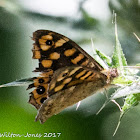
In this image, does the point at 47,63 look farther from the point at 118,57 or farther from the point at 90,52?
the point at 90,52

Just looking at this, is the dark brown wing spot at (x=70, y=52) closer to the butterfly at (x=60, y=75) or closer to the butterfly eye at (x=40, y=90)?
the butterfly at (x=60, y=75)

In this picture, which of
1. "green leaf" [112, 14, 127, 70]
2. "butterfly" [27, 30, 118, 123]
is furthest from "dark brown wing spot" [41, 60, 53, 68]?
"green leaf" [112, 14, 127, 70]

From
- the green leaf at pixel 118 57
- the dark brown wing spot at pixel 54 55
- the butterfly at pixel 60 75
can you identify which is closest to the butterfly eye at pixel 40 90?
the butterfly at pixel 60 75

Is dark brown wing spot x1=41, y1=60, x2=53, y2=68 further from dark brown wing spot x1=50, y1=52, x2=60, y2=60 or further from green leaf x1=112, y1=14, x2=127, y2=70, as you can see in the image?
green leaf x1=112, y1=14, x2=127, y2=70

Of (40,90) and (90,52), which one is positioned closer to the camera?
(40,90)

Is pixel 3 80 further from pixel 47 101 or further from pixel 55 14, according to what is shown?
pixel 47 101

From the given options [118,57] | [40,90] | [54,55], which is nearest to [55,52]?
[54,55]

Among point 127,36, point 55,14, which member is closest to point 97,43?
point 127,36
